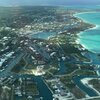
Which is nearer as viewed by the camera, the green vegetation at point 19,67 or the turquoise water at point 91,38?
the green vegetation at point 19,67

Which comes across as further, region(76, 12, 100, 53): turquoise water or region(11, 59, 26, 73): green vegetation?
region(76, 12, 100, 53): turquoise water

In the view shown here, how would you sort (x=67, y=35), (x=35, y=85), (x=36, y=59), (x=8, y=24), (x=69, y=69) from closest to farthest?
1. (x=35, y=85)
2. (x=69, y=69)
3. (x=36, y=59)
4. (x=67, y=35)
5. (x=8, y=24)

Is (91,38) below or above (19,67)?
below

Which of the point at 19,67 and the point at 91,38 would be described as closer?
the point at 19,67

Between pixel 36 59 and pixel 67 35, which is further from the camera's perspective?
pixel 67 35

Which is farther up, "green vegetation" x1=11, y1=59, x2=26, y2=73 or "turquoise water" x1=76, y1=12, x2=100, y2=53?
"green vegetation" x1=11, y1=59, x2=26, y2=73

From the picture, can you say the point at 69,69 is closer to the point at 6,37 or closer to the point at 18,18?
the point at 6,37

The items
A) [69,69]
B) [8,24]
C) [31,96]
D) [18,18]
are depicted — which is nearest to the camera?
[31,96]

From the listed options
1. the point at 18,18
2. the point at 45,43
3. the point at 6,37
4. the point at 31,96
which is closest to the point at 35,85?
the point at 31,96

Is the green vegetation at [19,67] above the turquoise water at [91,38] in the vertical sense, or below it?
above

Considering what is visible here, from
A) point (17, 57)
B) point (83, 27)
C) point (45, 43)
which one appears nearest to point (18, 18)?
point (83, 27)
